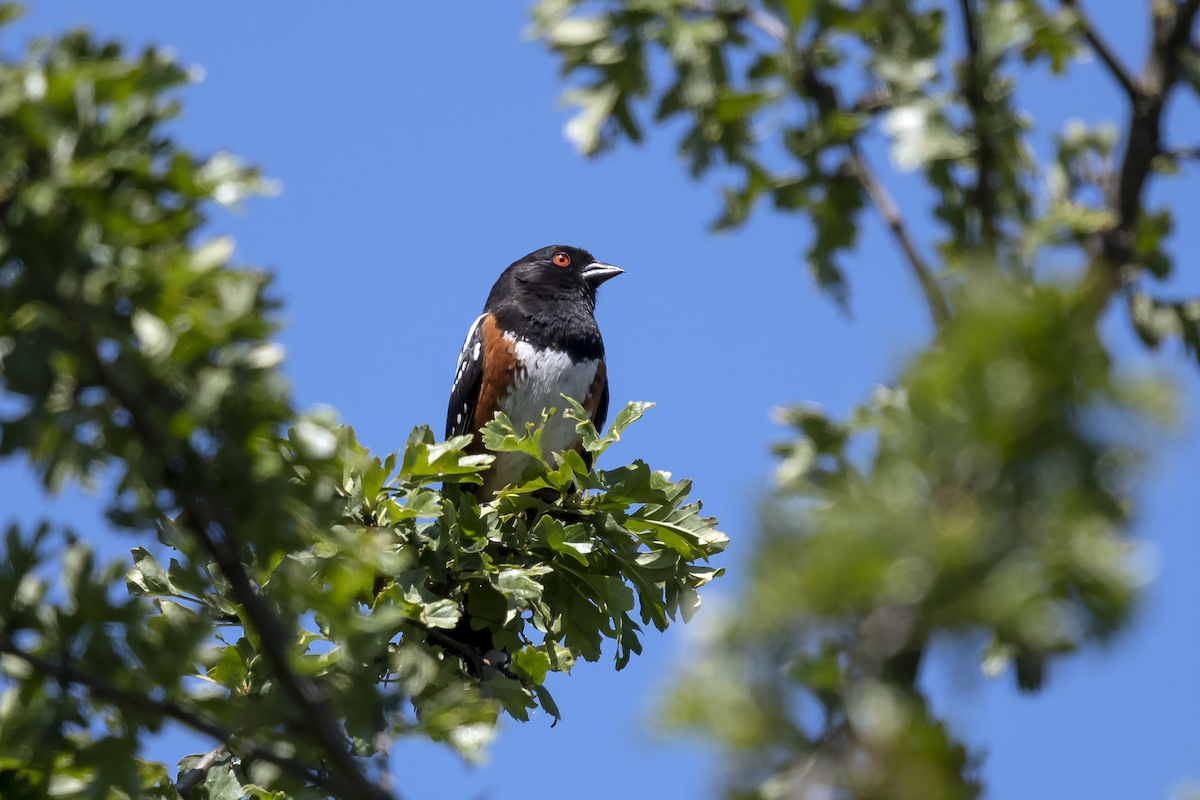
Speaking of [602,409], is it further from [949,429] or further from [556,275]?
[949,429]

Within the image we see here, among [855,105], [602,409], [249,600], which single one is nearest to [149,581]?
[249,600]

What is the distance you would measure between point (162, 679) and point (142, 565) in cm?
143

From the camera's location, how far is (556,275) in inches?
235

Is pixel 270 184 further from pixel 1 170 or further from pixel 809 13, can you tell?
pixel 809 13

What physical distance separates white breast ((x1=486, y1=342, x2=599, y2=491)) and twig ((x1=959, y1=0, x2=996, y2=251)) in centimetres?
364

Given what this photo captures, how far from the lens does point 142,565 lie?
3.05 meters

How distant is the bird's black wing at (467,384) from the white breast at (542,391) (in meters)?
0.22

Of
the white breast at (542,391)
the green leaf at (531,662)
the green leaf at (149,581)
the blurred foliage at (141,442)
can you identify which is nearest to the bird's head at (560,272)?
the white breast at (542,391)

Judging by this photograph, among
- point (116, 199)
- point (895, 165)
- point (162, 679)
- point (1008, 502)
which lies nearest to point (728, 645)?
point (1008, 502)

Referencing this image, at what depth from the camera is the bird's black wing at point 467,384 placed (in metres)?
5.48

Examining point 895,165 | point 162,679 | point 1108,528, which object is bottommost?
point 1108,528

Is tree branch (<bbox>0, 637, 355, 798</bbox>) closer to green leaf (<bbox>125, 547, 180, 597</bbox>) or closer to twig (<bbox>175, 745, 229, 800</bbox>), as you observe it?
twig (<bbox>175, 745, 229, 800</bbox>)

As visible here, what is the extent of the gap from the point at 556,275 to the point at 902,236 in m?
4.48

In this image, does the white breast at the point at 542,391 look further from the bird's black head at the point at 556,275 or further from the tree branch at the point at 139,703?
the tree branch at the point at 139,703
